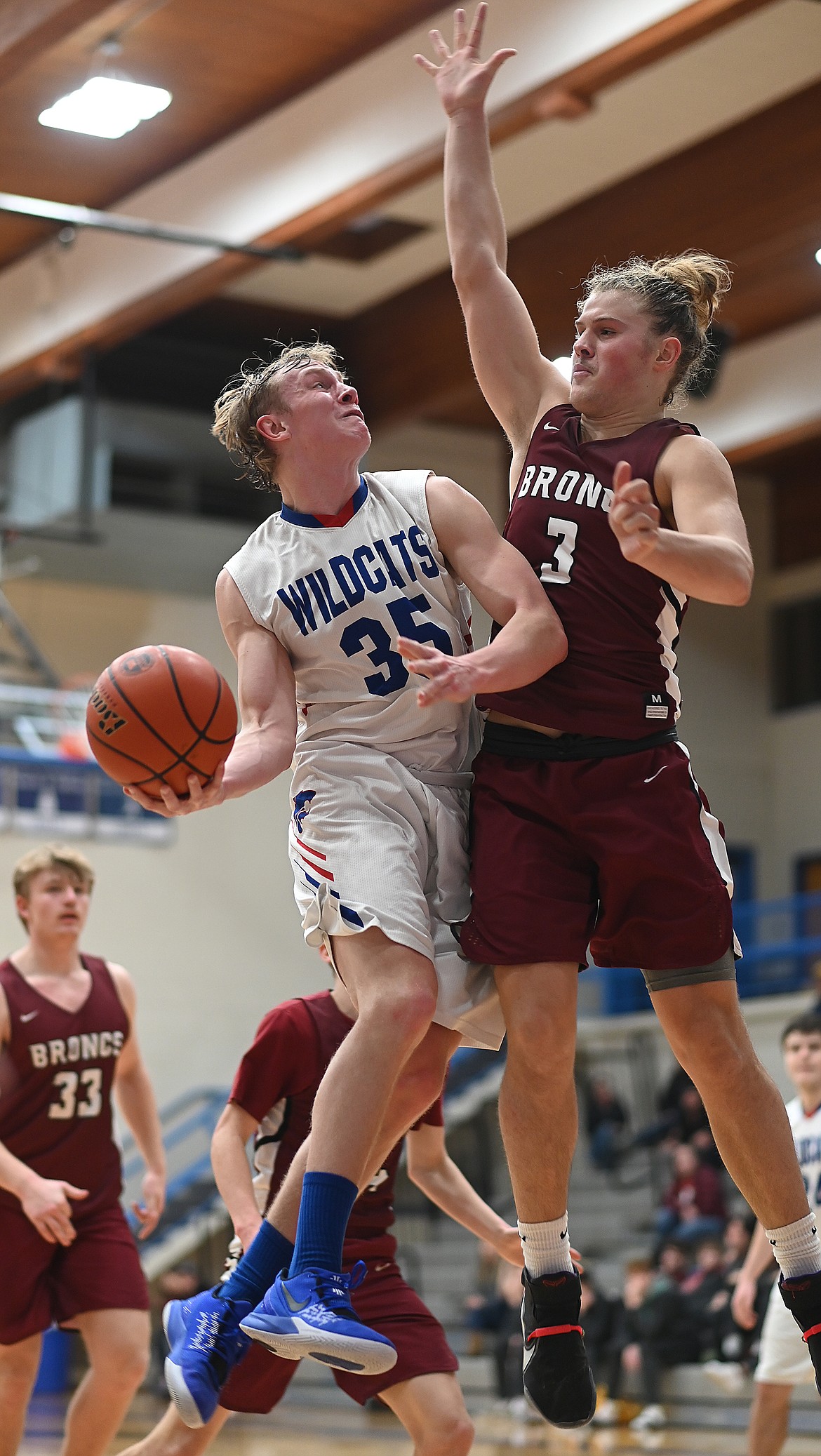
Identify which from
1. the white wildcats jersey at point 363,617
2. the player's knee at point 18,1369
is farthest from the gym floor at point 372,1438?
the white wildcats jersey at point 363,617

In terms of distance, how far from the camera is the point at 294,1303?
11.5 ft

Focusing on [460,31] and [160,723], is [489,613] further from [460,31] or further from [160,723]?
[460,31]

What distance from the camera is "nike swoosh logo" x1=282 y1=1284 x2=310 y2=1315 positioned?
11.4 ft

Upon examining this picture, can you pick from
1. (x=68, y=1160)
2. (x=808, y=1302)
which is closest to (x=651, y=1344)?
(x=68, y=1160)

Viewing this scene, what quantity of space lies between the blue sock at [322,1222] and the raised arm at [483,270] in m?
1.84

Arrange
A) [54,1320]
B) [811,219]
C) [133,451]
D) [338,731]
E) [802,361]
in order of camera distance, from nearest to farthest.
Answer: [338,731], [54,1320], [811,219], [802,361], [133,451]

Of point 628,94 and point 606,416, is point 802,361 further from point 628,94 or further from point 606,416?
point 606,416

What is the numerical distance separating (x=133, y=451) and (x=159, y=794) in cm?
1348

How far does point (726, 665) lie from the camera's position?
21.0 metres

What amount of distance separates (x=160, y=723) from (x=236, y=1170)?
1.71 metres

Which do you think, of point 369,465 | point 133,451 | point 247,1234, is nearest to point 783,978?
point 369,465

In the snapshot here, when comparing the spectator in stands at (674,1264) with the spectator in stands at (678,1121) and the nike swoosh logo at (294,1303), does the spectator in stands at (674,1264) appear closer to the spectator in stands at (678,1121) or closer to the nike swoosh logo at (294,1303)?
the spectator in stands at (678,1121)

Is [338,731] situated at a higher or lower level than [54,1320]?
higher

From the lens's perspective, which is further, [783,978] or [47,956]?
[783,978]
